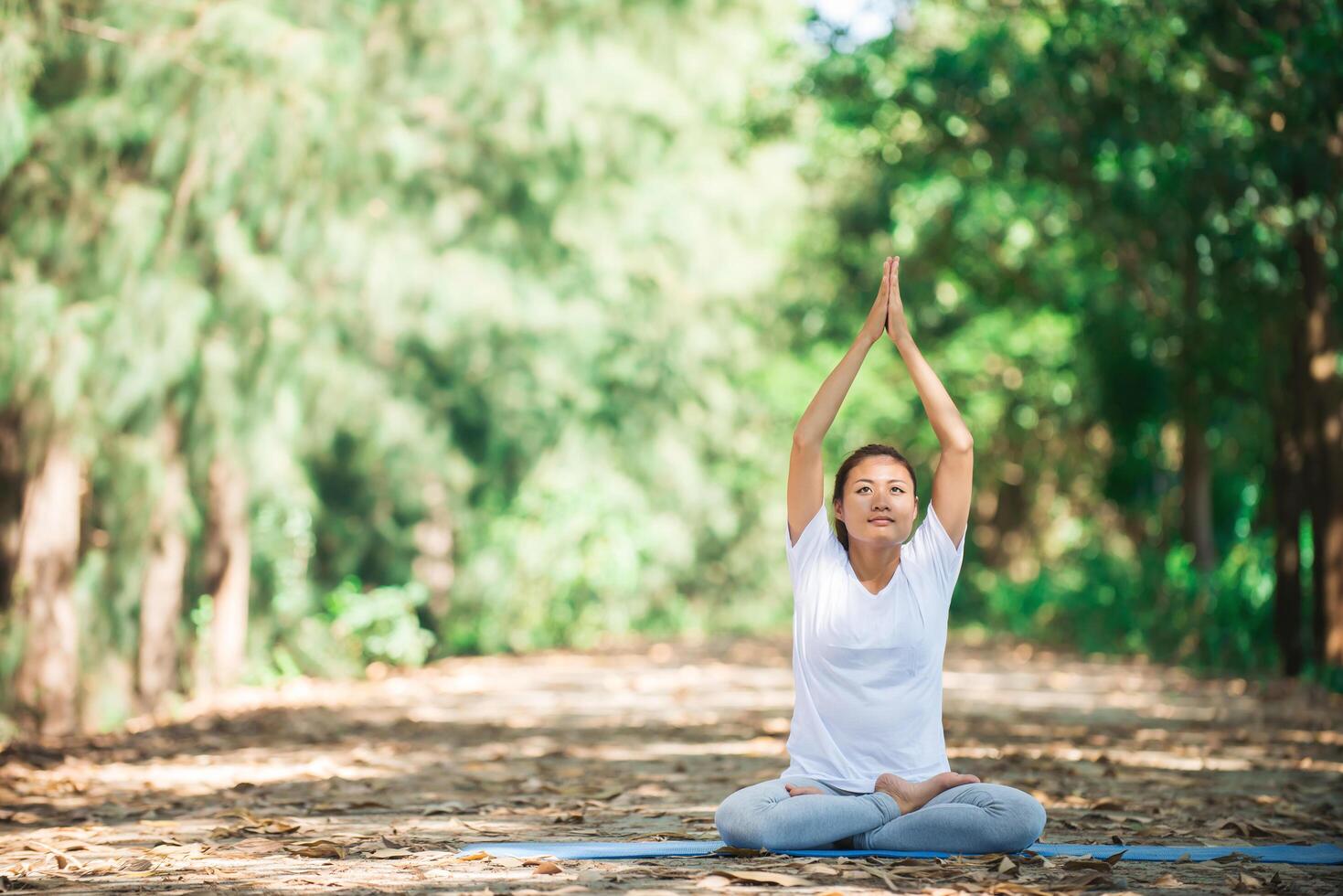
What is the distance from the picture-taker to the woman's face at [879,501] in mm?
5164

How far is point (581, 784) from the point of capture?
7.62m

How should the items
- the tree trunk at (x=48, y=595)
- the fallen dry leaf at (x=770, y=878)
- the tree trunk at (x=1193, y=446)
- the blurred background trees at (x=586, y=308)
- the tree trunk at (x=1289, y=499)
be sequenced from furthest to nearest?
the tree trunk at (x=1193, y=446)
the tree trunk at (x=1289, y=499)
the tree trunk at (x=48, y=595)
the blurred background trees at (x=586, y=308)
the fallen dry leaf at (x=770, y=878)

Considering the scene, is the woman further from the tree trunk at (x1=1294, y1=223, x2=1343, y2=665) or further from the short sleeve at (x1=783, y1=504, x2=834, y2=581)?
the tree trunk at (x1=1294, y1=223, x2=1343, y2=665)

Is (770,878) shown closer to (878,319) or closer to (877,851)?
(877,851)

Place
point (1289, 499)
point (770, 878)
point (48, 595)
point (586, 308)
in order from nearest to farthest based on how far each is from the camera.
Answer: point (770, 878), point (48, 595), point (1289, 499), point (586, 308)

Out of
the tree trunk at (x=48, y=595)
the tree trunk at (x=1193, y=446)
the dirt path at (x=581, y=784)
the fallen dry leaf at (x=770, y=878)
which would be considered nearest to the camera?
the fallen dry leaf at (x=770, y=878)

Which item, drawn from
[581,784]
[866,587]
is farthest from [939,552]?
[581,784]

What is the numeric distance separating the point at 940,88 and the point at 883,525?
38.2 ft

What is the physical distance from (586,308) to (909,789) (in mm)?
16638

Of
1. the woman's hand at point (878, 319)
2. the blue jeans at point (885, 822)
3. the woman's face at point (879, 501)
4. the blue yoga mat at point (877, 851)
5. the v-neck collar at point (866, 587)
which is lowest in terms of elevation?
the blue yoga mat at point (877, 851)

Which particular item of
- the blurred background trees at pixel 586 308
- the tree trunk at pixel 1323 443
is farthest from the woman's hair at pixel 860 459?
the tree trunk at pixel 1323 443

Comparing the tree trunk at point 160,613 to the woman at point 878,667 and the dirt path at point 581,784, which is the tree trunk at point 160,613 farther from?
the woman at point 878,667

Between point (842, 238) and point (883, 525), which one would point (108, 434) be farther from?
point (842, 238)

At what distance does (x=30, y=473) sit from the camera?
12469 mm
